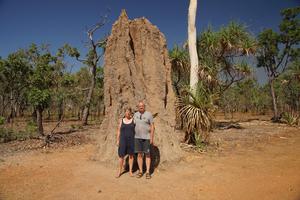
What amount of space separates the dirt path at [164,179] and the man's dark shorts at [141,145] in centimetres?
62

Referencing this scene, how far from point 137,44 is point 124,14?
0.94m

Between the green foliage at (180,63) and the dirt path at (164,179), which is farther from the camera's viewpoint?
the green foliage at (180,63)

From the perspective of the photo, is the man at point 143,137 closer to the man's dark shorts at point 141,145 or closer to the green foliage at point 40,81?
the man's dark shorts at point 141,145

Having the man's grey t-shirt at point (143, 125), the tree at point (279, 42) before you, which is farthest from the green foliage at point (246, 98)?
the man's grey t-shirt at point (143, 125)

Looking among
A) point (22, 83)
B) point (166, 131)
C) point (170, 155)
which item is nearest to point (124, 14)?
point (166, 131)

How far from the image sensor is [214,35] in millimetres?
14250

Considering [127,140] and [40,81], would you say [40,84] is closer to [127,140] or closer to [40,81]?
[40,81]

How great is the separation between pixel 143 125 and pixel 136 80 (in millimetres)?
1939

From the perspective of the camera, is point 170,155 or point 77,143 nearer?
point 170,155

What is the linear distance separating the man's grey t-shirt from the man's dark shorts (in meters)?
0.10

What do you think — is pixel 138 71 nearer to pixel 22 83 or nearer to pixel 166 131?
pixel 166 131

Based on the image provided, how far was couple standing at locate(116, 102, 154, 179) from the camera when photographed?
6.27 metres

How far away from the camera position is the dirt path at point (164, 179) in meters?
5.17

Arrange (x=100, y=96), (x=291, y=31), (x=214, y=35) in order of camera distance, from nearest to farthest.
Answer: (x=214, y=35)
(x=291, y=31)
(x=100, y=96)
